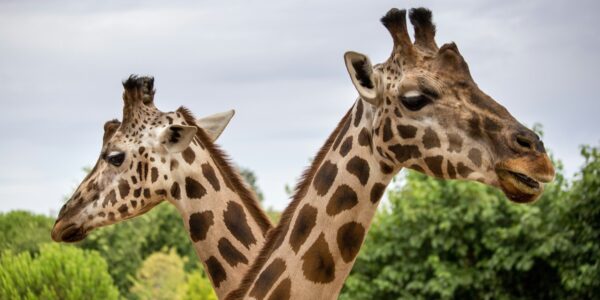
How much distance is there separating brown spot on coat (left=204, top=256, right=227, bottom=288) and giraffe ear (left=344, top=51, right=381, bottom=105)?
2611 millimetres

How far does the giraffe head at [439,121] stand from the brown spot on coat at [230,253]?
2.33 m

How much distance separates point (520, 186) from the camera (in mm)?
5160

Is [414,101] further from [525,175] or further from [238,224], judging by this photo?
[238,224]

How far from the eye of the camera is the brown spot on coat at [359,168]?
18.8 feet

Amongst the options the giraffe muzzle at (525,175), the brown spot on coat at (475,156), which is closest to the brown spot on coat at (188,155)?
the brown spot on coat at (475,156)

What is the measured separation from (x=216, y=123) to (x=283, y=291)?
323 cm

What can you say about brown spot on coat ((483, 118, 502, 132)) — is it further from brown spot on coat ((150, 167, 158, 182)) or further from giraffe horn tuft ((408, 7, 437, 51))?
brown spot on coat ((150, 167, 158, 182))

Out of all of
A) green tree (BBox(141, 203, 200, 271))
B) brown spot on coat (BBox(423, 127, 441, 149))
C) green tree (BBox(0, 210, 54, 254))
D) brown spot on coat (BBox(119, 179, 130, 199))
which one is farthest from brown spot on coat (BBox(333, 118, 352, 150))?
green tree (BBox(141, 203, 200, 271))

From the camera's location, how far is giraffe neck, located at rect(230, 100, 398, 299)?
18.8 ft

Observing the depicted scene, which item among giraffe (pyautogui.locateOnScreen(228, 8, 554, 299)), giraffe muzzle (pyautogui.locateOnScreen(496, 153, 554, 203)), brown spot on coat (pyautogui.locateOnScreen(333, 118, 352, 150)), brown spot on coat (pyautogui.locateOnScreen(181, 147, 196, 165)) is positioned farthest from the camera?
brown spot on coat (pyautogui.locateOnScreen(181, 147, 196, 165))

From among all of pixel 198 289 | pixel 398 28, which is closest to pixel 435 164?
pixel 398 28

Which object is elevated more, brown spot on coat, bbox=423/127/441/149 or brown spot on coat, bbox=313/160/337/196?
brown spot on coat, bbox=423/127/441/149

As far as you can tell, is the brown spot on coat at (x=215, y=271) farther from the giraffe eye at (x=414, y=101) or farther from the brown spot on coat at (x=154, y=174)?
the giraffe eye at (x=414, y=101)

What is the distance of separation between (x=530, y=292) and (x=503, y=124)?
15756 mm
